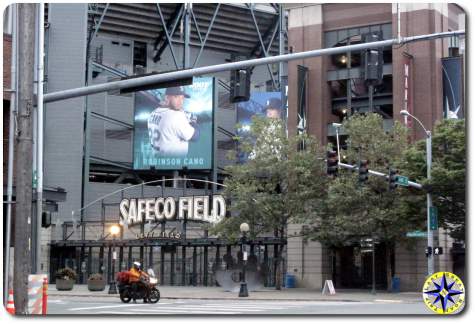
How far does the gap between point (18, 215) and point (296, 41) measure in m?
39.8

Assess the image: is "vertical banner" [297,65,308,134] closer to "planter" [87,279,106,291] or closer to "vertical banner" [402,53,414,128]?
"vertical banner" [402,53,414,128]

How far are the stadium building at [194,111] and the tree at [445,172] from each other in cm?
452

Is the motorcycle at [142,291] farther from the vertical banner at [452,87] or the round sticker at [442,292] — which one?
the vertical banner at [452,87]

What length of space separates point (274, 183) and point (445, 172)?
10.7 metres

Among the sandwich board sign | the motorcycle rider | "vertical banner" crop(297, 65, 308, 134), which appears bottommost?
the sandwich board sign

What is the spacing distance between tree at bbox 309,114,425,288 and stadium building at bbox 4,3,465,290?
3053mm

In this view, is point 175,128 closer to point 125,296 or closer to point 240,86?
point 125,296

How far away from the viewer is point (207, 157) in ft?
264

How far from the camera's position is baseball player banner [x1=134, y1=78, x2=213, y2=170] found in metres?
80.9

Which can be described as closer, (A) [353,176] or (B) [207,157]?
(A) [353,176]

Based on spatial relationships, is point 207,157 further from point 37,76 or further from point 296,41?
point 37,76

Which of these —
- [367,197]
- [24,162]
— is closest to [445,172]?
[367,197]

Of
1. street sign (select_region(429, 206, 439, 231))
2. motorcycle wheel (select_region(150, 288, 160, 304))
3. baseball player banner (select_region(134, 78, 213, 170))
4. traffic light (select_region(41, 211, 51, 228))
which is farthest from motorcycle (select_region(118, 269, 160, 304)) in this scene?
baseball player banner (select_region(134, 78, 213, 170))

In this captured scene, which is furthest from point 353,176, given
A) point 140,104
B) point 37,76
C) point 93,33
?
point 93,33
